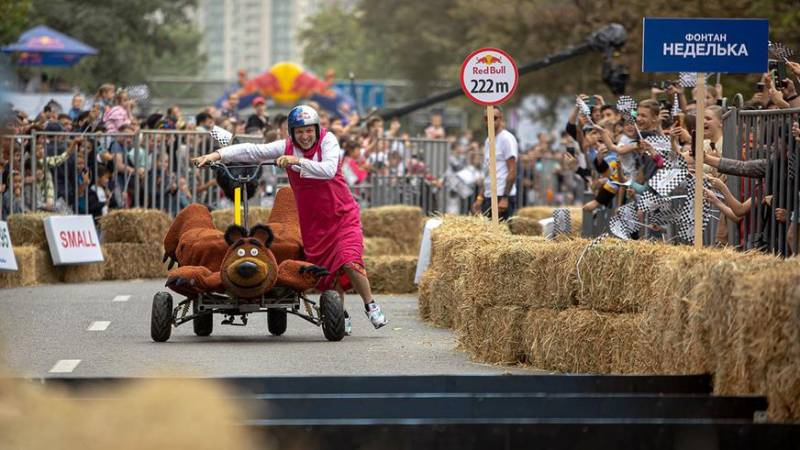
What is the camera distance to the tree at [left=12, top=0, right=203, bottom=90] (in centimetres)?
6519

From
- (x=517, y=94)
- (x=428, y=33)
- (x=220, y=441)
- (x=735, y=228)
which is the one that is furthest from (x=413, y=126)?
(x=220, y=441)

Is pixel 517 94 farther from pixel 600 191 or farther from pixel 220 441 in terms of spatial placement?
pixel 220 441

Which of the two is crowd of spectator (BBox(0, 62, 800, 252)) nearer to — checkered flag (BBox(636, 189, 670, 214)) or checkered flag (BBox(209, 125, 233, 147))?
checkered flag (BBox(636, 189, 670, 214))

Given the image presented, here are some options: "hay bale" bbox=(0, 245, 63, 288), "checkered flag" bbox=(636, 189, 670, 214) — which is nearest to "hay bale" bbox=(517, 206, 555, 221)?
"hay bale" bbox=(0, 245, 63, 288)

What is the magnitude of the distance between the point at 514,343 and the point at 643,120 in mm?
5372

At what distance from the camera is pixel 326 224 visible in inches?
600

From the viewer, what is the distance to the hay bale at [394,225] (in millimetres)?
24469

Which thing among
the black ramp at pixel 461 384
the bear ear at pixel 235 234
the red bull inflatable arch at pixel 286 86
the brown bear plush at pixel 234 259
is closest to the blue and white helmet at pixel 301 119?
the brown bear plush at pixel 234 259

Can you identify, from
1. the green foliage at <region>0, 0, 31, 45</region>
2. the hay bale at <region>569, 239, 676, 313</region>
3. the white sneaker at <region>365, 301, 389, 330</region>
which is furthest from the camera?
the green foliage at <region>0, 0, 31, 45</region>

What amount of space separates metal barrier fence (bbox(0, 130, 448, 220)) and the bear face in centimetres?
885

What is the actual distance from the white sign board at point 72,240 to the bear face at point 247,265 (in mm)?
8673

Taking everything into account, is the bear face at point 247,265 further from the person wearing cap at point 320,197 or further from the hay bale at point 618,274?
the hay bale at point 618,274

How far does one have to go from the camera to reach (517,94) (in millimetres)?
59812

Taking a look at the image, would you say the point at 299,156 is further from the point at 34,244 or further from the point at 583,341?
the point at 34,244
